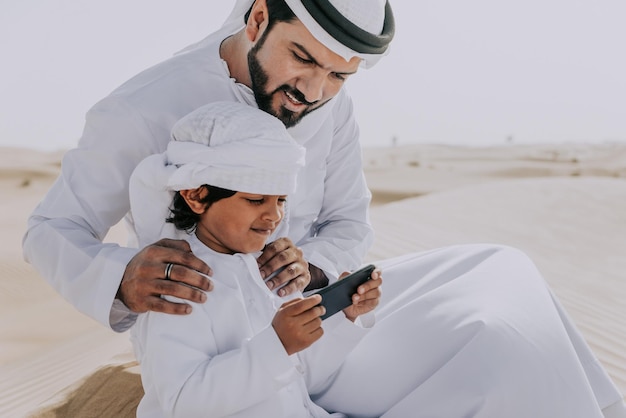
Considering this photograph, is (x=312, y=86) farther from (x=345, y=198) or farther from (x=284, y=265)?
(x=345, y=198)

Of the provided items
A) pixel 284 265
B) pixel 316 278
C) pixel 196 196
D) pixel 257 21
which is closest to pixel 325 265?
pixel 316 278

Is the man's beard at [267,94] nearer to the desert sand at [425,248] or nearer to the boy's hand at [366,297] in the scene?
the boy's hand at [366,297]

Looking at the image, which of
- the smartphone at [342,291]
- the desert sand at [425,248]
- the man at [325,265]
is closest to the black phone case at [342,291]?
the smartphone at [342,291]

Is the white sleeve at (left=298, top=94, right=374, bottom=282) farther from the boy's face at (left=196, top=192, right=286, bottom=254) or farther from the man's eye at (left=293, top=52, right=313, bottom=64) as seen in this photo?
the boy's face at (left=196, top=192, right=286, bottom=254)

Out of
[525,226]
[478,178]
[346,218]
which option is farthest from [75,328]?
[478,178]

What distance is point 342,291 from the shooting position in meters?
2.56

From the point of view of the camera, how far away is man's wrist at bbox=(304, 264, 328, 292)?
313cm

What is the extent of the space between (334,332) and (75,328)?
415cm

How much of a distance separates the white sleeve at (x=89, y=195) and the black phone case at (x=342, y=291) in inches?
30.9

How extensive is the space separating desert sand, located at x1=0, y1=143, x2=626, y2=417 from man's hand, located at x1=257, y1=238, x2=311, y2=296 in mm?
1234

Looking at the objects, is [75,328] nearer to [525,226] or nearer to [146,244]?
[146,244]

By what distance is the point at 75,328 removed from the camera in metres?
6.46

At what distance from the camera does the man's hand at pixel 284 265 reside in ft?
8.98

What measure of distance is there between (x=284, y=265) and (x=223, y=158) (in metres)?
0.47
